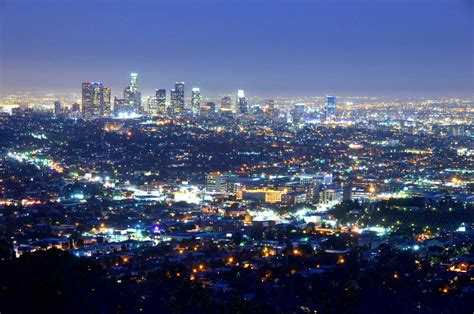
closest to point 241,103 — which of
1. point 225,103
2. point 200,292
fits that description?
point 225,103

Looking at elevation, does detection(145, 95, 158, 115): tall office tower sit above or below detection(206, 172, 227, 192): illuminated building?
above

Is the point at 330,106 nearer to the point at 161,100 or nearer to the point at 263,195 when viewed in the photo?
the point at 161,100

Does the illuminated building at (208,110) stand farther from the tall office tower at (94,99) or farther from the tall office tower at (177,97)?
the tall office tower at (94,99)

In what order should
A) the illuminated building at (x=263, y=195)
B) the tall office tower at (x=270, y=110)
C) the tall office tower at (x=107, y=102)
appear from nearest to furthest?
the illuminated building at (x=263, y=195), the tall office tower at (x=107, y=102), the tall office tower at (x=270, y=110)

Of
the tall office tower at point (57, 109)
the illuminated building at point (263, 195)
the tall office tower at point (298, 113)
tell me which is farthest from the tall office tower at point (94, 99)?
the illuminated building at point (263, 195)

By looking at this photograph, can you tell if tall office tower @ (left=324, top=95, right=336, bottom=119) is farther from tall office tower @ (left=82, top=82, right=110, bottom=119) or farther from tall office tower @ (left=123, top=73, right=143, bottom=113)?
tall office tower @ (left=82, top=82, right=110, bottom=119)

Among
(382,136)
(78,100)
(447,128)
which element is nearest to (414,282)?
(382,136)

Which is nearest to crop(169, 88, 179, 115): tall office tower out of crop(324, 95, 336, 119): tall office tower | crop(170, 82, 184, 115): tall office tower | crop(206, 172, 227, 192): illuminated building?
crop(170, 82, 184, 115): tall office tower
